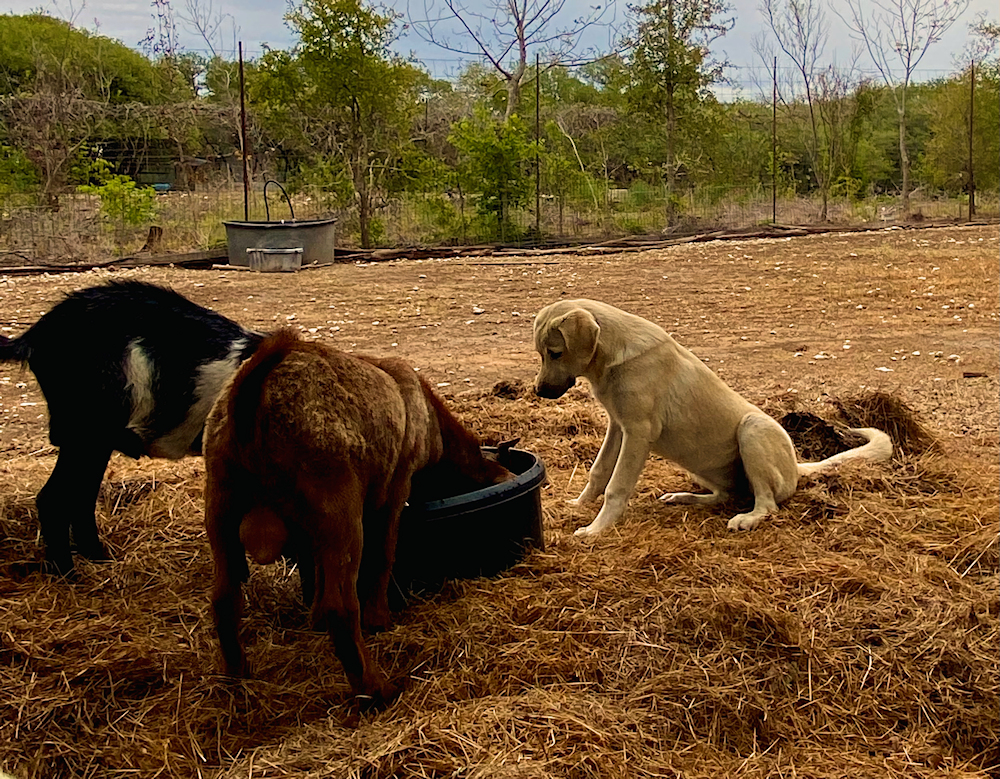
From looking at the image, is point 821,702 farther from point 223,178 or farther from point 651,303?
point 223,178

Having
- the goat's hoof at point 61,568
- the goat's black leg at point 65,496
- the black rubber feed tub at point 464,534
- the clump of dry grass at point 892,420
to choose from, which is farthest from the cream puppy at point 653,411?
the goat's hoof at point 61,568

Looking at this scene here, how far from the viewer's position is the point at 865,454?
3779mm

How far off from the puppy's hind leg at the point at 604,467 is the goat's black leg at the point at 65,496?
1656 millimetres

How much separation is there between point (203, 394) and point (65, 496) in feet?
1.78

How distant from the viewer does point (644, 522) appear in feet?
11.1

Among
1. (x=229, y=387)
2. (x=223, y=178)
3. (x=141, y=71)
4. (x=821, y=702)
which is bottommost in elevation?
(x=821, y=702)

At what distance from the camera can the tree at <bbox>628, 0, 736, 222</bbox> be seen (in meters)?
15.4

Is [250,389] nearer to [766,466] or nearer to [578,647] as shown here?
[578,647]

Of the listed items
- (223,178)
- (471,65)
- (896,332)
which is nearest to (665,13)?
(471,65)

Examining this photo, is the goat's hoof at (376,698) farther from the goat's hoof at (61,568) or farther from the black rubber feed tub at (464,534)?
the goat's hoof at (61,568)

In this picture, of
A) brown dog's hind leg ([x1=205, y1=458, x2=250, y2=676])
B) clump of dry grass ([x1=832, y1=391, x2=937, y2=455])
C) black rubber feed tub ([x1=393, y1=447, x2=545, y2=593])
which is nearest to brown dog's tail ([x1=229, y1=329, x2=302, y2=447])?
brown dog's hind leg ([x1=205, y1=458, x2=250, y2=676])

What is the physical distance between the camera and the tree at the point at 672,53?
1540 cm

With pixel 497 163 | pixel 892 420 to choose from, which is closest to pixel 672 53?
pixel 497 163

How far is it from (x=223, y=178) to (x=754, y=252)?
7256 millimetres
